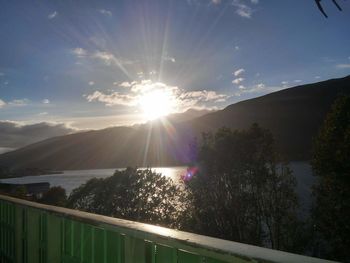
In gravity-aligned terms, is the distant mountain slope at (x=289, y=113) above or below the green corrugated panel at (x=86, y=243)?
above

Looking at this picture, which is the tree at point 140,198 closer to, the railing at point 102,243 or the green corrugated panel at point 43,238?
the railing at point 102,243

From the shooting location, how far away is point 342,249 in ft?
85.4

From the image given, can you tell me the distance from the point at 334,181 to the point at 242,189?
8.61 m

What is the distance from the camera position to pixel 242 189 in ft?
113

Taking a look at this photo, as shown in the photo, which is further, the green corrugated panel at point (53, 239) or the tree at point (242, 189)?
the tree at point (242, 189)

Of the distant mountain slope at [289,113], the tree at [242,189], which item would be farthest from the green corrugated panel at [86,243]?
the distant mountain slope at [289,113]

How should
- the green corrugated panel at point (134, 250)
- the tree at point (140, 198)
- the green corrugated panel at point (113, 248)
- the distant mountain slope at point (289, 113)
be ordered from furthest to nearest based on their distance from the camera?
the distant mountain slope at point (289, 113) → the tree at point (140, 198) → the green corrugated panel at point (113, 248) → the green corrugated panel at point (134, 250)

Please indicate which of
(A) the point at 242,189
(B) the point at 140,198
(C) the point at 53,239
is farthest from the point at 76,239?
(B) the point at 140,198

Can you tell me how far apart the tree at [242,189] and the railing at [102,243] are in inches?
1139

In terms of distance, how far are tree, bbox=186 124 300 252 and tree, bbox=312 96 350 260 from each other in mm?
3281

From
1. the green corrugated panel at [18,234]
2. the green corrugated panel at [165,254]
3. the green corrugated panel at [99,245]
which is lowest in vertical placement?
the green corrugated panel at [18,234]

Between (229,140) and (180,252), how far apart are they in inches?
1329

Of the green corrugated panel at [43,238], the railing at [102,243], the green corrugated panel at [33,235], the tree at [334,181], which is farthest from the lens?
the tree at [334,181]

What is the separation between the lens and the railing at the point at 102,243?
1.65 meters
